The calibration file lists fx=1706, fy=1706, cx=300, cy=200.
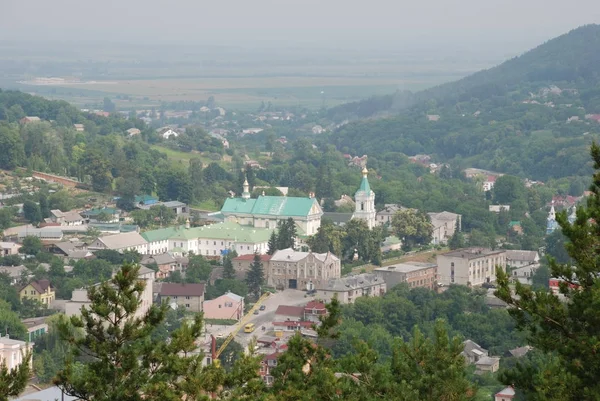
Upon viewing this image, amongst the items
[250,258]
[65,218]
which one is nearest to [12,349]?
[250,258]

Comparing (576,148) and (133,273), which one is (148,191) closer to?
(576,148)

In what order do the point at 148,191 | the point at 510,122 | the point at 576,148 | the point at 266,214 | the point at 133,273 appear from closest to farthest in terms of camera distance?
the point at 133,273 < the point at 266,214 < the point at 148,191 < the point at 576,148 < the point at 510,122

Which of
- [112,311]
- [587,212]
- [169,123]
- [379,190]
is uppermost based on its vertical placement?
[587,212]

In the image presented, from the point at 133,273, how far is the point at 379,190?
147 feet

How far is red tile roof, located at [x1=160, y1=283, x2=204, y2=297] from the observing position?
4153 centimetres

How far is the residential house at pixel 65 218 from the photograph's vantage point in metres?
50.6

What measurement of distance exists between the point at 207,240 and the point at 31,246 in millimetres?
5615

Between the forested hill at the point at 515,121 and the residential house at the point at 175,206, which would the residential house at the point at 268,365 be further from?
the forested hill at the point at 515,121

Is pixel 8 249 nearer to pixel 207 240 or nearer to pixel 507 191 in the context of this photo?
pixel 207 240

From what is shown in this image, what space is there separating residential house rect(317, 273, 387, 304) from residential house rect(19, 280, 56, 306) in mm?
6631

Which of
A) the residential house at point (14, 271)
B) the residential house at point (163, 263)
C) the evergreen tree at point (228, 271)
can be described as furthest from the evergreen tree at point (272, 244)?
the residential house at point (14, 271)

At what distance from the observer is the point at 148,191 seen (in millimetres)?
57594

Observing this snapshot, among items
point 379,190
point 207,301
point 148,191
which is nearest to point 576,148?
point 379,190

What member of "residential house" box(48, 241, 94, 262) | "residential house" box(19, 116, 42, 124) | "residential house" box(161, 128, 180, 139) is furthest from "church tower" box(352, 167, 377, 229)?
"residential house" box(161, 128, 180, 139)
